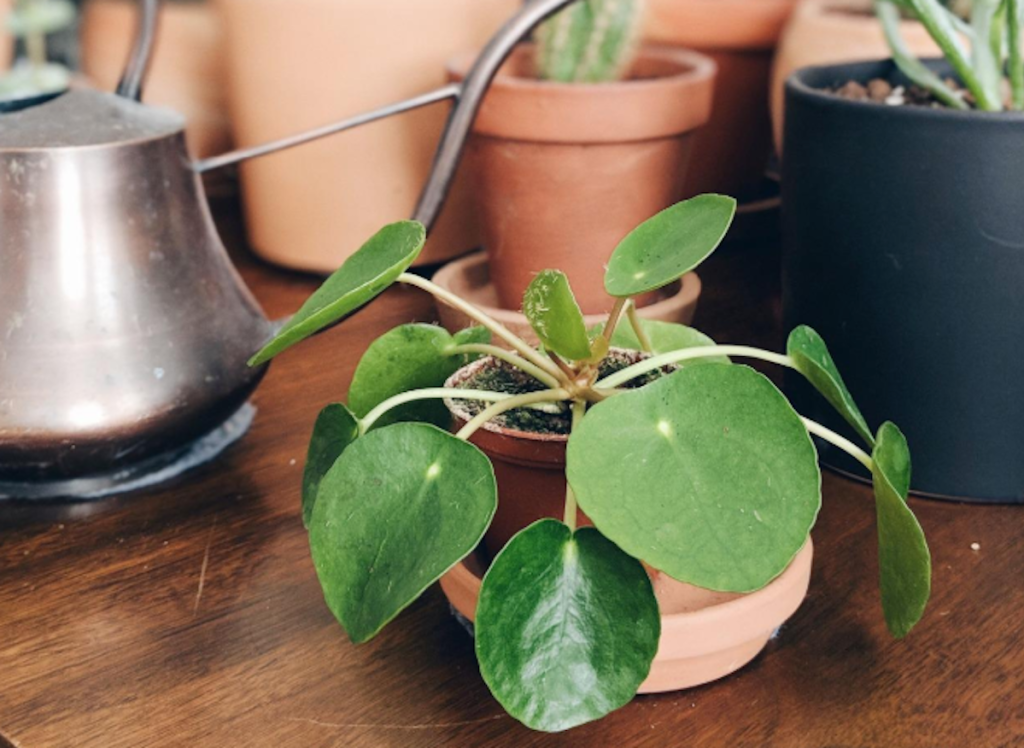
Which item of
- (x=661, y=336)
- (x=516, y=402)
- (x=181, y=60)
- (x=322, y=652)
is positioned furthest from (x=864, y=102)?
(x=181, y=60)

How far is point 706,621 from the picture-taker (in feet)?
1.36

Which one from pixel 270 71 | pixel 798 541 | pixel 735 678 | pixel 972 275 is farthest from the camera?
pixel 270 71

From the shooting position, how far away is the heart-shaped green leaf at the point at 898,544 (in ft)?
1.21

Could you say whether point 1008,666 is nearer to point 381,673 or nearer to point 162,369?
point 381,673

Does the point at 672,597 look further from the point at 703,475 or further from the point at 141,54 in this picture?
the point at 141,54

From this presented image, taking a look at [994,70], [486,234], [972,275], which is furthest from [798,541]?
[486,234]

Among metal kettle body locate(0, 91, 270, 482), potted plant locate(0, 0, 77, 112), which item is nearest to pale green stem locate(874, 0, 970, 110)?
metal kettle body locate(0, 91, 270, 482)

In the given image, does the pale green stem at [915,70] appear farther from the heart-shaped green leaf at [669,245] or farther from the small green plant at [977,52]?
the heart-shaped green leaf at [669,245]

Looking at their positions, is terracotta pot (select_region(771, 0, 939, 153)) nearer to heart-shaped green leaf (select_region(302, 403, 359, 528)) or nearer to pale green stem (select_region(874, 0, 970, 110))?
pale green stem (select_region(874, 0, 970, 110))

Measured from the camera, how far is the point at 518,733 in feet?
1.37

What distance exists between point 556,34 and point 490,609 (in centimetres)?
55

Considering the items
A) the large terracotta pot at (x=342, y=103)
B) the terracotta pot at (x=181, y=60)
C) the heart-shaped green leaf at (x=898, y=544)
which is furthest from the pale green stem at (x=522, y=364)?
the terracotta pot at (x=181, y=60)

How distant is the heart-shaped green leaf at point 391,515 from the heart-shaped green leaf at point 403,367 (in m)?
0.08

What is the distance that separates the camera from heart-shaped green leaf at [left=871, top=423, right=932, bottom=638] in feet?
1.21
